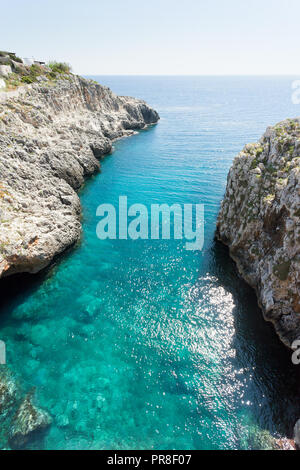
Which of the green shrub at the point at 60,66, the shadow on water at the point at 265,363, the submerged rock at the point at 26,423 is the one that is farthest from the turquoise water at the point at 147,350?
the green shrub at the point at 60,66

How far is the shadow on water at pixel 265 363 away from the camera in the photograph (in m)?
17.3

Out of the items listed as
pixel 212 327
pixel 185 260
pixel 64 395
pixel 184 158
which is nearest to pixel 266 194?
pixel 185 260

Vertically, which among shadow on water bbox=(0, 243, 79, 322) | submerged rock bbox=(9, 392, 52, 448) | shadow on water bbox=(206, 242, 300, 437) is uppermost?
shadow on water bbox=(0, 243, 79, 322)

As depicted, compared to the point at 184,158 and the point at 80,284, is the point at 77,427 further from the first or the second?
the point at 184,158

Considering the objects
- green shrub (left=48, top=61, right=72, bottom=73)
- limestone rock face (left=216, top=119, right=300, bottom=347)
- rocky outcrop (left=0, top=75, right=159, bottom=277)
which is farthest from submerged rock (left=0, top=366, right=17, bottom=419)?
green shrub (left=48, top=61, right=72, bottom=73)

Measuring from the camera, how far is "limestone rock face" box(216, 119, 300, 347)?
2159 cm

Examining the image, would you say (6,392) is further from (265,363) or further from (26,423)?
(265,363)

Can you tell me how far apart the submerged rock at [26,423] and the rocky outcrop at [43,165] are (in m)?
12.4

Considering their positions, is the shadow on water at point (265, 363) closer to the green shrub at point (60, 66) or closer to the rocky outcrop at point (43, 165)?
the rocky outcrop at point (43, 165)

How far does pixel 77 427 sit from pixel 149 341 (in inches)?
314

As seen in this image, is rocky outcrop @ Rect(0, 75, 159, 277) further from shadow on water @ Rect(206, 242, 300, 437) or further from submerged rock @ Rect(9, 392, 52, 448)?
shadow on water @ Rect(206, 242, 300, 437)

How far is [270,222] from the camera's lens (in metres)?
25.0

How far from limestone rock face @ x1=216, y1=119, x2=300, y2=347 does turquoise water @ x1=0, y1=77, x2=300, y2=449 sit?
196 cm

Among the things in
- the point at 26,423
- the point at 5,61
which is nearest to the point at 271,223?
the point at 26,423
